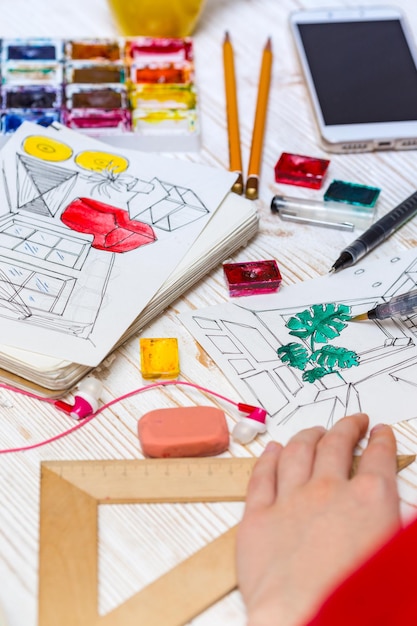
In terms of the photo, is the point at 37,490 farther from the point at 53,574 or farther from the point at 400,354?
the point at 400,354

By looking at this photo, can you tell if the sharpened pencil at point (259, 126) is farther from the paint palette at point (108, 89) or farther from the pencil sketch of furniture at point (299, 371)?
the pencil sketch of furniture at point (299, 371)

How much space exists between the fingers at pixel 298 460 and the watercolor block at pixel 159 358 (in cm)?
15

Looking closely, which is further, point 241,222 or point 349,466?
point 241,222

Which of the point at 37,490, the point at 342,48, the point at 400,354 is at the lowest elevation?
the point at 37,490

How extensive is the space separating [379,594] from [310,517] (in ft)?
0.29

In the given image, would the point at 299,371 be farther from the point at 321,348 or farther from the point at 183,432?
the point at 183,432

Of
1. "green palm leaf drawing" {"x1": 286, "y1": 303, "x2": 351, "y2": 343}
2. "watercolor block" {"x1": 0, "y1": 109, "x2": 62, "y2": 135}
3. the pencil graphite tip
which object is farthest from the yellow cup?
"green palm leaf drawing" {"x1": 286, "y1": 303, "x2": 351, "y2": 343}

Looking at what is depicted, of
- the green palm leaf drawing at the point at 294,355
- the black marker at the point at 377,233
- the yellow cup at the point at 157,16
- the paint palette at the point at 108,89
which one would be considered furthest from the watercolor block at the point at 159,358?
the yellow cup at the point at 157,16

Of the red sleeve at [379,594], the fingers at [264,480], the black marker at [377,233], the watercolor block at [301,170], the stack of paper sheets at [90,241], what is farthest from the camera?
the watercolor block at [301,170]

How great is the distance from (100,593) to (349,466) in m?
0.25

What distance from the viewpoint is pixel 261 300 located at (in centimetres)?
88

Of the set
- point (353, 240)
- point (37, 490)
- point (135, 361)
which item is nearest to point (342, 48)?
point (353, 240)

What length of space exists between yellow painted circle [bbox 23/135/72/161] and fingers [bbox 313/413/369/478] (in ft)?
1.66

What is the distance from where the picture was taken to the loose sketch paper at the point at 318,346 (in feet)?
2.53
